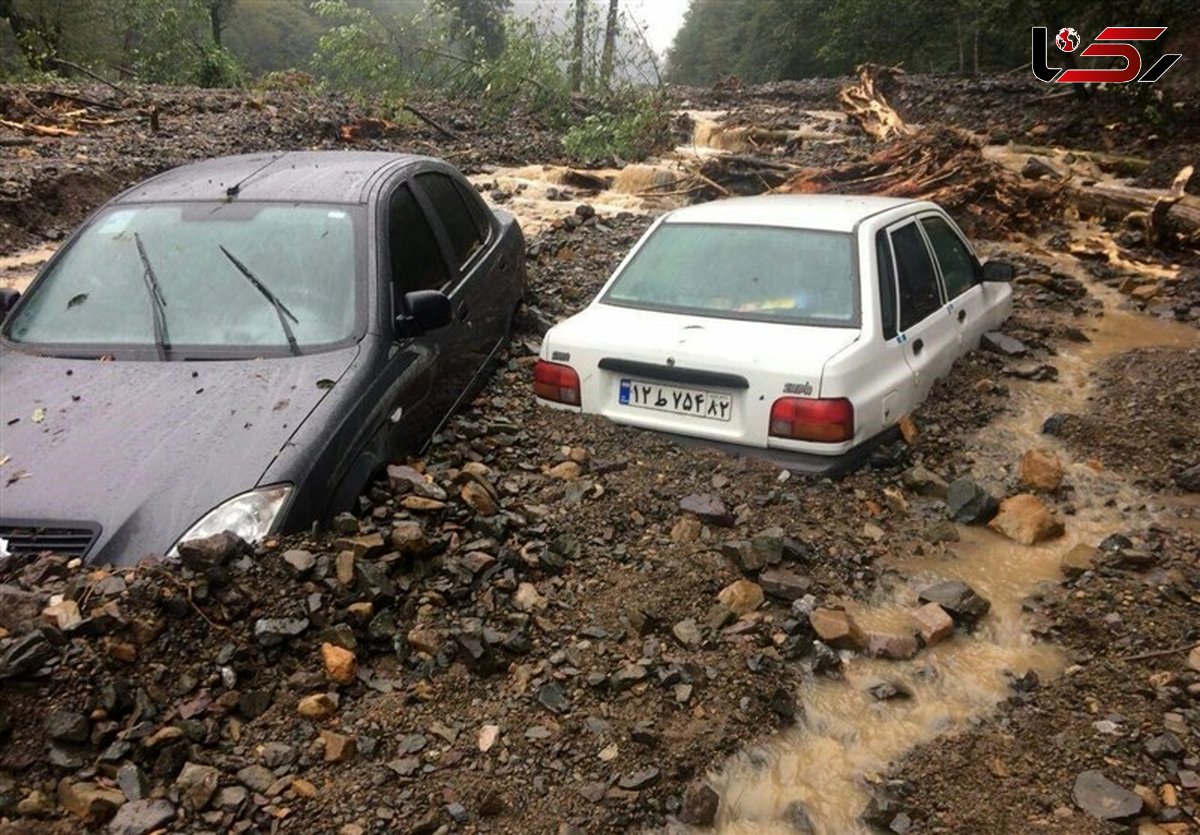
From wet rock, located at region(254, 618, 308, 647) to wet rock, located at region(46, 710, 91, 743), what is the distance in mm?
541

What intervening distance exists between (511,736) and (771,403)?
200 cm

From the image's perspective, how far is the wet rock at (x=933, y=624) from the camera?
12.1ft

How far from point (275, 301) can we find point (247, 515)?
1.30 metres

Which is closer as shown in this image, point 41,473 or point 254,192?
point 41,473

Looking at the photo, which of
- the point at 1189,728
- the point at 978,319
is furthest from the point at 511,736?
the point at 978,319

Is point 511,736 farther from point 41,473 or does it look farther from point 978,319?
point 978,319

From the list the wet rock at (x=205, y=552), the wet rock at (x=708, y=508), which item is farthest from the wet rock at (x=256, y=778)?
the wet rock at (x=708, y=508)

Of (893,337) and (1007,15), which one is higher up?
(1007,15)

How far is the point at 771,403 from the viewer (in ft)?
14.0

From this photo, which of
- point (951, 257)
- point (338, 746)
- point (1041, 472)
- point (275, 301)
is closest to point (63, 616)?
point (338, 746)

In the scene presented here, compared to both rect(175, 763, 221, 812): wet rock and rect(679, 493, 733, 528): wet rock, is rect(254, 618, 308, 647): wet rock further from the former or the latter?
rect(679, 493, 733, 528): wet rock

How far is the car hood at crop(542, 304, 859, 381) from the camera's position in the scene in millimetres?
4312

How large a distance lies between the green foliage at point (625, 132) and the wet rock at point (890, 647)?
13.3 metres

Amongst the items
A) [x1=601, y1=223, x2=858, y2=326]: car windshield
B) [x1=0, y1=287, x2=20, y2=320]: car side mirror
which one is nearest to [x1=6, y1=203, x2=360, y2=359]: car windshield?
[x1=0, y1=287, x2=20, y2=320]: car side mirror
